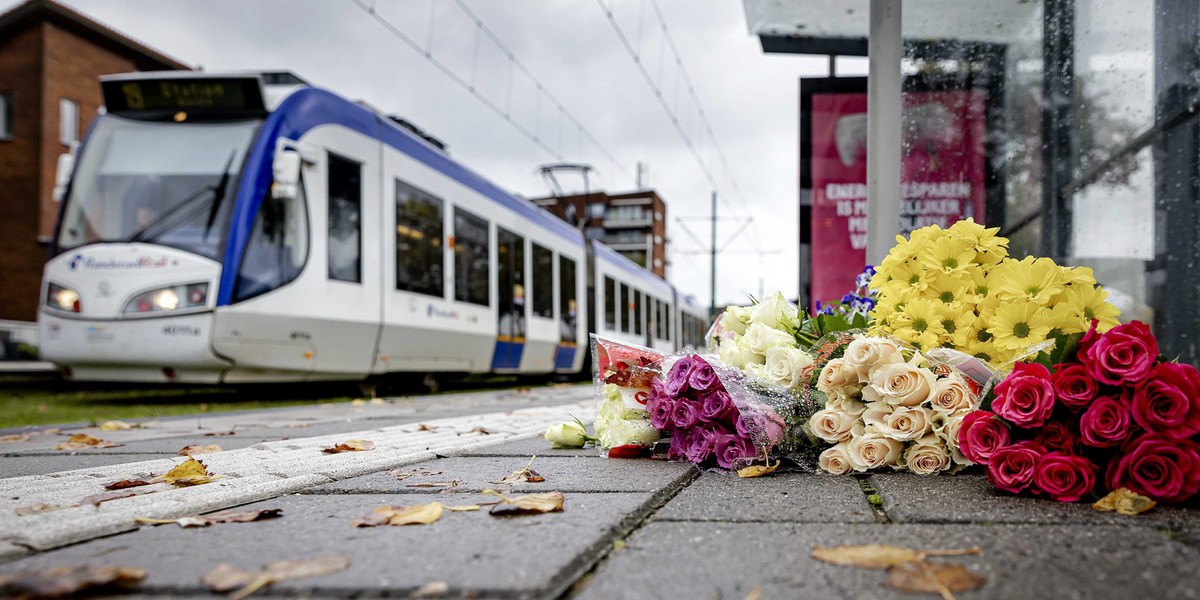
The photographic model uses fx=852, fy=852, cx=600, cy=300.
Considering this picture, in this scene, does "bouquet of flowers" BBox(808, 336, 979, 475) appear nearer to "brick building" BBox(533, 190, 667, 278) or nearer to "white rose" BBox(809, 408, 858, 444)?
"white rose" BBox(809, 408, 858, 444)

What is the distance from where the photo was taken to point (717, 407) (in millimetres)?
2488

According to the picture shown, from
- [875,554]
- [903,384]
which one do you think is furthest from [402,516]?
[903,384]

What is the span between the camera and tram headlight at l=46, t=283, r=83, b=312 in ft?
24.2

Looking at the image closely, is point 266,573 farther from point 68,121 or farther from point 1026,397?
point 68,121

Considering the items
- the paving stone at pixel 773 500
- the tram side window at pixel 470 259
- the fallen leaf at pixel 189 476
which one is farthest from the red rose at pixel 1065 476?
the tram side window at pixel 470 259

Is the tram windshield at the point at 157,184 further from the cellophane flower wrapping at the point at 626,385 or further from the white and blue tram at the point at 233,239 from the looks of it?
the cellophane flower wrapping at the point at 626,385

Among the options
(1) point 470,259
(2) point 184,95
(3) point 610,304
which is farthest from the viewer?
(3) point 610,304

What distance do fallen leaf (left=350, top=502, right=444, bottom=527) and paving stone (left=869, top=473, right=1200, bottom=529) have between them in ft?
3.15

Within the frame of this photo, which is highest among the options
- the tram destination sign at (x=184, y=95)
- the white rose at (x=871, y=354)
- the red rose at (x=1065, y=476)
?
the tram destination sign at (x=184, y=95)

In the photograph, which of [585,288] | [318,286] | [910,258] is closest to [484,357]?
[318,286]

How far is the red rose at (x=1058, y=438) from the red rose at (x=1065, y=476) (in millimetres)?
42

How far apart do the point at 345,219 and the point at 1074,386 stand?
7164mm

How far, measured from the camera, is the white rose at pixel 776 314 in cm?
292

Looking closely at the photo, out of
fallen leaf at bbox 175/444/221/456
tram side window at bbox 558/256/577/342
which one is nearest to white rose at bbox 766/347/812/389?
fallen leaf at bbox 175/444/221/456
